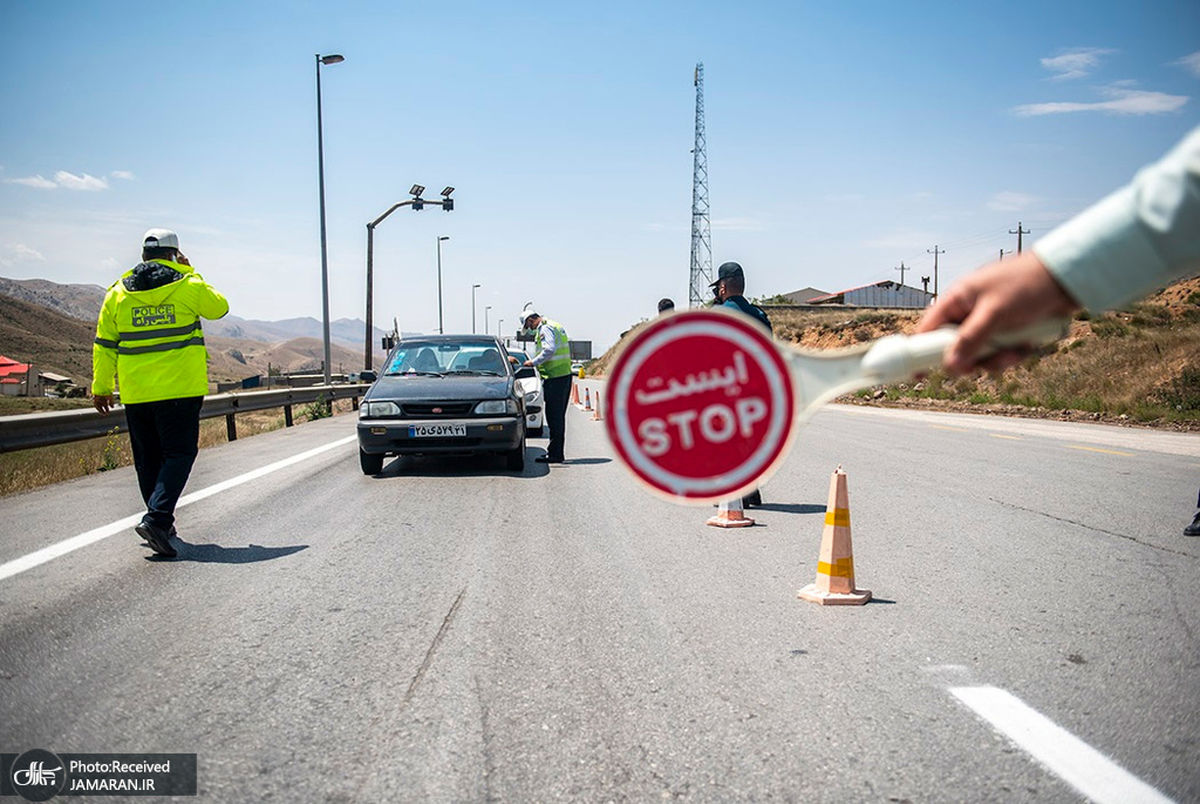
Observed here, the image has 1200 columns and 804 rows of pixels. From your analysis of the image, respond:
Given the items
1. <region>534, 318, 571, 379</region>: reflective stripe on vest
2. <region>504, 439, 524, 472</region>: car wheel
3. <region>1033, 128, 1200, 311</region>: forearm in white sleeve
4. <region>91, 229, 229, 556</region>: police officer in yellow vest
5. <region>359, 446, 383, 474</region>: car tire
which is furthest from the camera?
<region>534, 318, 571, 379</region>: reflective stripe on vest

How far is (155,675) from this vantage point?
4102mm

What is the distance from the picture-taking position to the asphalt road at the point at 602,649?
127 inches

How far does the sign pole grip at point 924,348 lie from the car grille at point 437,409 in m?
9.60

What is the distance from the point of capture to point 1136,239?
138 cm

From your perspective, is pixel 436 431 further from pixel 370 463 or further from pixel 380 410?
pixel 370 463

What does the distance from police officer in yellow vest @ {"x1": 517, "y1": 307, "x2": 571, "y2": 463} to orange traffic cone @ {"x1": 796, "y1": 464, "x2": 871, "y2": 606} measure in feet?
20.4

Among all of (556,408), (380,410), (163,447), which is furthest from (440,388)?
(163,447)

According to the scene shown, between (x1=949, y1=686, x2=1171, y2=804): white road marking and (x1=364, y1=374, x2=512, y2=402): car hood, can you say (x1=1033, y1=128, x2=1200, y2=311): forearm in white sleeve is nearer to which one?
(x1=949, y1=686, x2=1171, y2=804): white road marking

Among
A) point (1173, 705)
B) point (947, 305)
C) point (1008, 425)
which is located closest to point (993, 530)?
point (1173, 705)

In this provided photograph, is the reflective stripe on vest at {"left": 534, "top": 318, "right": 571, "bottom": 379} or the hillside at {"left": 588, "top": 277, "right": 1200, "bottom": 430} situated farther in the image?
the hillside at {"left": 588, "top": 277, "right": 1200, "bottom": 430}

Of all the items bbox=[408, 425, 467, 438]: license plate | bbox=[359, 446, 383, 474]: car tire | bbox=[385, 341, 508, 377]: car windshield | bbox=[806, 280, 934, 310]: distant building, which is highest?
bbox=[806, 280, 934, 310]: distant building

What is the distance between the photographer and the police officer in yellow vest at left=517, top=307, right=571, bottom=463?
1167cm

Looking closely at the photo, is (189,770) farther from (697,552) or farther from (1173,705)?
(697,552)

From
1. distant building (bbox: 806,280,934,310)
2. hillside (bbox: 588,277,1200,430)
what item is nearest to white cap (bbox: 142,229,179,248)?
hillside (bbox: 588,277,1200,430)
